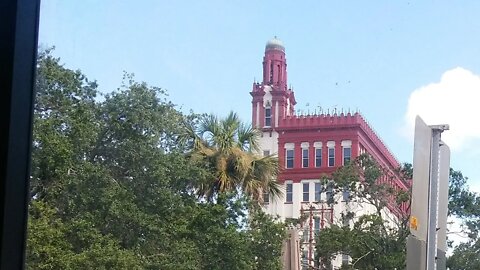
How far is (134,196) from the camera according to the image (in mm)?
3615

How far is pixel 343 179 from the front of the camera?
730 centimetres

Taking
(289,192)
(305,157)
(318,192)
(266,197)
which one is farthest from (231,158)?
(318,192)

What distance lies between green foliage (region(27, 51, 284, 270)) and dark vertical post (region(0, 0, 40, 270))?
1.99 m

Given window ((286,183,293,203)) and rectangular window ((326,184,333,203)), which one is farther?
rectangular window ((326,184,333,203))

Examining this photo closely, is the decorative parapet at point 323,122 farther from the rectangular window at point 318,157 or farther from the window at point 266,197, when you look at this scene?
the window at point 266,197

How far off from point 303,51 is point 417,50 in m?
0.88

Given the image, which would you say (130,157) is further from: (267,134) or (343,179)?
(343,179)

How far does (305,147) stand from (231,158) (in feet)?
8.67

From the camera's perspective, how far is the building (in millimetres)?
5027

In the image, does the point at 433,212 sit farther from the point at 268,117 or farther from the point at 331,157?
the point at 331,157

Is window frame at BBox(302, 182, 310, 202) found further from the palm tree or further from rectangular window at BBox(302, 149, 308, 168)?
the palm tree

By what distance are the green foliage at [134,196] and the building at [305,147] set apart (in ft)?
2.06

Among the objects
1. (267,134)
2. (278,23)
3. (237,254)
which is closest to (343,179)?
(267,134)

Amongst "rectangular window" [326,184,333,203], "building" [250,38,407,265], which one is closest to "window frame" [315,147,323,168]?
"building" [250,38,407,265]
